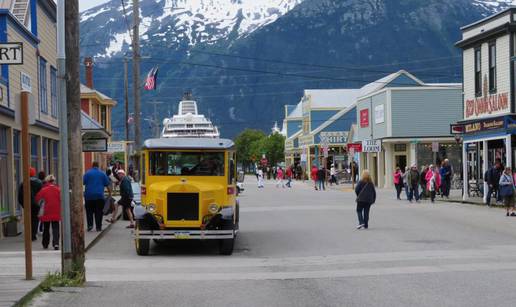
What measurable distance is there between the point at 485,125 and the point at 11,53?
2539 cm

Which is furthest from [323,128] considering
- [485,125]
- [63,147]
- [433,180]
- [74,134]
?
[63,147]

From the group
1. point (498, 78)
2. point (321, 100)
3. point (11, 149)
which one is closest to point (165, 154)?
point (11, 149)

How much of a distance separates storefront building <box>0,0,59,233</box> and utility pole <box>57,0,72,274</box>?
707 centimetres

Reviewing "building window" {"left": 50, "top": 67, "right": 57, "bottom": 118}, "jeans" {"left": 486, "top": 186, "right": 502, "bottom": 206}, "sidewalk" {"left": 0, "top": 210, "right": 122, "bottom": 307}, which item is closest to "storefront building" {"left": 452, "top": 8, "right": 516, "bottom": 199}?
"jeans" {"left": 486, "top": 186, "right": 502, "bottom": 206}

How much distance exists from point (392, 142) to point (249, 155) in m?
81.8

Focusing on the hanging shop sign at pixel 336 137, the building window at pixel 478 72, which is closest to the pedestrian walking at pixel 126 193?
the building window at pixel 478 72

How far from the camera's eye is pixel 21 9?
27516 mm

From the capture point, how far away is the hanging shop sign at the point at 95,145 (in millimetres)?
27391

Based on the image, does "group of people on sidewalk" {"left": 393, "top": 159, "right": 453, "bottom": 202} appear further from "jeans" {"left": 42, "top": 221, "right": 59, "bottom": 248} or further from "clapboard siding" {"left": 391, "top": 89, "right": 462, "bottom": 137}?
"jeans" {"left": 42, "top": 221, "right": 59, "bottom": 248}

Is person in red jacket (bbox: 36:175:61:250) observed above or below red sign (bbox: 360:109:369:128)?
below

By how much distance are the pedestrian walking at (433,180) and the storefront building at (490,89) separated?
53.0 inches

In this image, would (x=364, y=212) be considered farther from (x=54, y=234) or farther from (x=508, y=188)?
(x=54, y=234)

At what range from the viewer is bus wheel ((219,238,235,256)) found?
58.4 feet

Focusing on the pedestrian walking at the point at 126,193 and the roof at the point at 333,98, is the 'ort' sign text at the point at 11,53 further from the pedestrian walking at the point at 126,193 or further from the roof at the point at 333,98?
the roof at the point at 333,98
